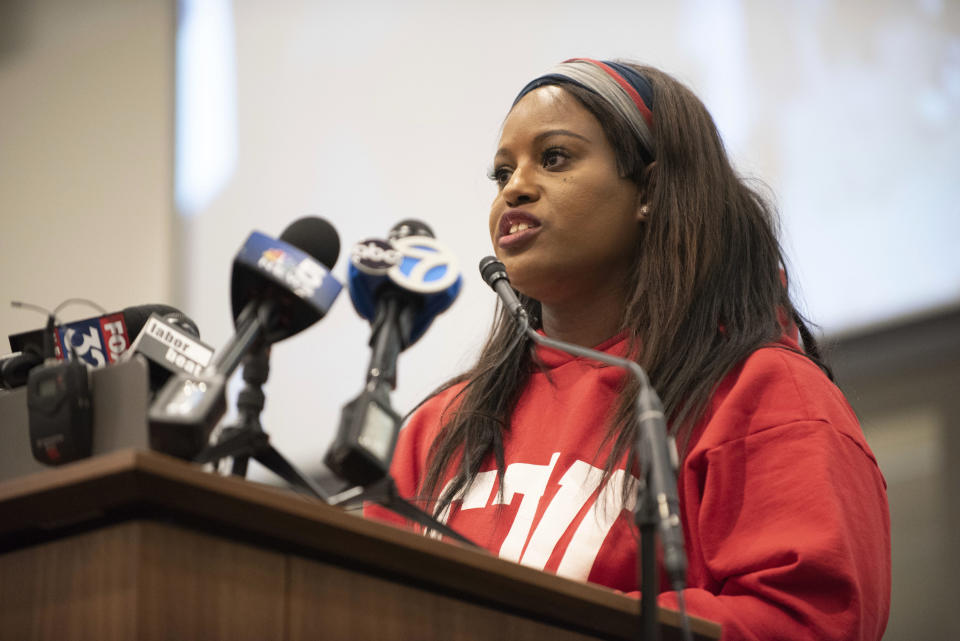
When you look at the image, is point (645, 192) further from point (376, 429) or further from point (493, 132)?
point (493, 132)

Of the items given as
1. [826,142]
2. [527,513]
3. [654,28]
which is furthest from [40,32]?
[527,513]

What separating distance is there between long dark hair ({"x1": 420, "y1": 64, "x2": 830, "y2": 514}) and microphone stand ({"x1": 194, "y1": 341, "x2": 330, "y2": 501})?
700 mm

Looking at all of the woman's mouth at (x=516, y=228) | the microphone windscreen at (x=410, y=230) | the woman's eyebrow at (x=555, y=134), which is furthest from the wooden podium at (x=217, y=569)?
the woman's eyebrow at (x=555, y=134)

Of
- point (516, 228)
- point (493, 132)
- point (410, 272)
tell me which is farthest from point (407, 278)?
point (493, 132)

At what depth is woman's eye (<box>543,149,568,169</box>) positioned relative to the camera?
2.05 m

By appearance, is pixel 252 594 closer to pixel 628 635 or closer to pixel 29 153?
pixel 628 635

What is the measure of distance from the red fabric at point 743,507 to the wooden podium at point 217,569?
40 cm

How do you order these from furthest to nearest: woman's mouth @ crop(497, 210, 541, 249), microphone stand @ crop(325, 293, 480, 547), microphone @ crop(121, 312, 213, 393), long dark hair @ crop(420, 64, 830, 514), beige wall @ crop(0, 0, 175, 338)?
beige wall @ crop(0, 0, 175, 338)
woman's mouth @ crop(497, 210, 541, 249)
long dark hair @ crop(420, 64, 830, 514)
microphone @ crop(121, 312, 213, 393)
microphone stand @ crop(325, 293, 480, 547)

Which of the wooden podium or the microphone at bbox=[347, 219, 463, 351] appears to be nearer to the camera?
the wooden podium

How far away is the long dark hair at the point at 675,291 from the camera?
1.89 metres

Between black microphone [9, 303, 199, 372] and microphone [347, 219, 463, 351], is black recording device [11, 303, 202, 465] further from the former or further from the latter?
microphone [347, 219, 463, 351]

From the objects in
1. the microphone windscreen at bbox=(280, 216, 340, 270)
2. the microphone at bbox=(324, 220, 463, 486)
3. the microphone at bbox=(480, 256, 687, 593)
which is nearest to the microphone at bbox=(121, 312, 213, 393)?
the microphone windscreen at bbox=(280, 216, 340, 270)

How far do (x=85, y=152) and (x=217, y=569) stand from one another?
11.7 ft

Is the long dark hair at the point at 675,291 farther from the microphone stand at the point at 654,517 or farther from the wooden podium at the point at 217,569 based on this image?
the wooden podium at the point at 217,569
